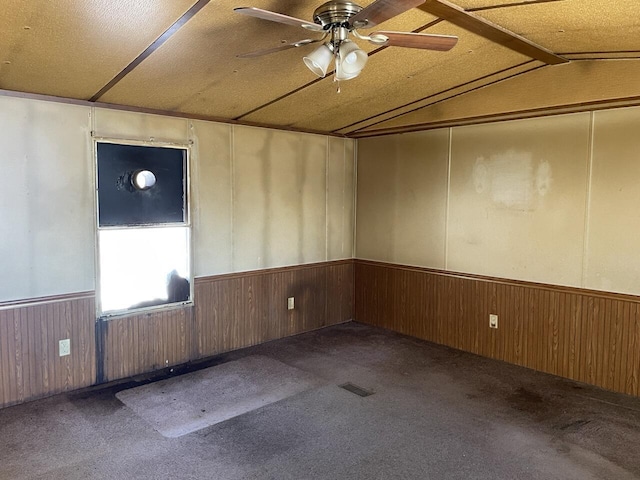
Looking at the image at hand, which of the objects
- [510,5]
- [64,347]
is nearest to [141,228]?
[64,347]

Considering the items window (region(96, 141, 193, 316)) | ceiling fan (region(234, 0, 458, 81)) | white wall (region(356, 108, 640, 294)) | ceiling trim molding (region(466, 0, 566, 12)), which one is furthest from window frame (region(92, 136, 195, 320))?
ceiling trim molding (region(466, 0, 566, 12))

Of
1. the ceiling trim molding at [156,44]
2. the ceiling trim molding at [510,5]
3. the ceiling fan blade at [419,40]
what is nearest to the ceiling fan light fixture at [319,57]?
the ceiling fan blade at [419,40]

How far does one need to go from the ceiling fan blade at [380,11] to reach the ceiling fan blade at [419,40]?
0.27 feet

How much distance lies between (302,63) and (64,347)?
289cm

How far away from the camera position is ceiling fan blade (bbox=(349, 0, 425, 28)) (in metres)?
1.87

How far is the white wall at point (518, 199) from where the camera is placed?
3820mm

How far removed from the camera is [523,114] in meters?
4.10

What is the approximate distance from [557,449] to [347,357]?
2101mm

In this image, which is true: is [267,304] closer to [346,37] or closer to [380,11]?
[346,37]

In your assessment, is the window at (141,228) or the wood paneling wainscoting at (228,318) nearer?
the window at (141,228)

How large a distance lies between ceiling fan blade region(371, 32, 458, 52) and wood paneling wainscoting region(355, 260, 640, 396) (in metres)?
2.79

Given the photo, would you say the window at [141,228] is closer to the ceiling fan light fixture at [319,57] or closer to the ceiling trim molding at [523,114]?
the ceiling fan light fixture at [319,57]

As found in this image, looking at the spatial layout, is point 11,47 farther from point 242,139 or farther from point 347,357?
point 347,357

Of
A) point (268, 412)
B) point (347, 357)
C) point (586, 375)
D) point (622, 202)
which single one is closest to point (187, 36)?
point (268, 412)
